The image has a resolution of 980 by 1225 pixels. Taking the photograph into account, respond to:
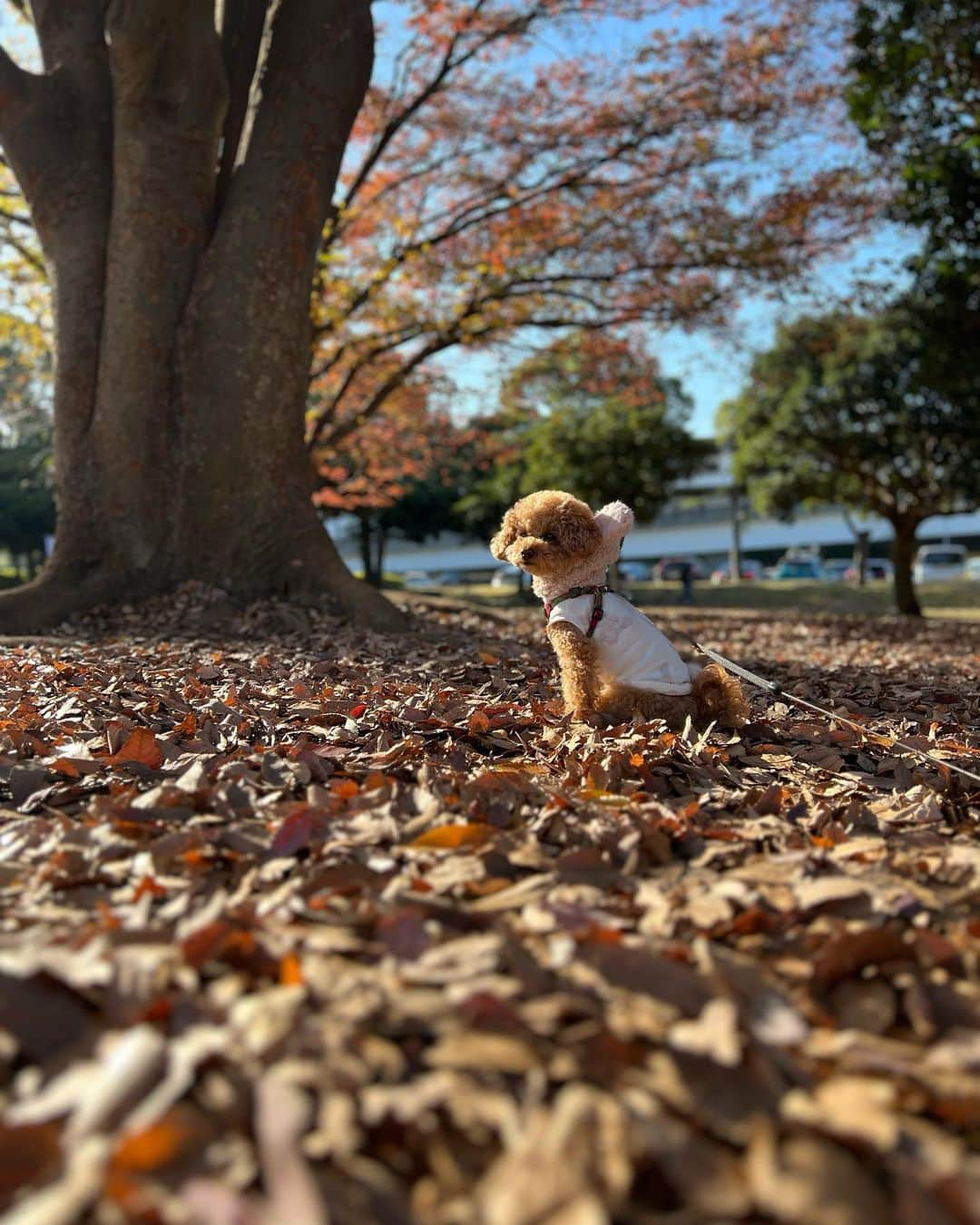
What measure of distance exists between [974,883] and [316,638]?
4222 mm

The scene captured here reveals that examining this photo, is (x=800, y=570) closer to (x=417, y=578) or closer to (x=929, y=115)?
(x=417, y=578)

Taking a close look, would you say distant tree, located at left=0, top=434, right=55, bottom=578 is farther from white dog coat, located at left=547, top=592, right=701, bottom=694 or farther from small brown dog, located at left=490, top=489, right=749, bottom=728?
white dog coat, located at left=547, top=592, right=701, bottom=694

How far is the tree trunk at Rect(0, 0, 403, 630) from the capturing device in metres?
6.18

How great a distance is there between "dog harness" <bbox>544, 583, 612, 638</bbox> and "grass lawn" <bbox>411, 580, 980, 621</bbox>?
1441cm

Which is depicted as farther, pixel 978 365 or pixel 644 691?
pixel 978 365

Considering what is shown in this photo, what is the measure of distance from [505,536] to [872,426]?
17661mm

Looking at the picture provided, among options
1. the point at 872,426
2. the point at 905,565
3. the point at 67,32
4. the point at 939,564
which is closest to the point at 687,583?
the point at 905,565

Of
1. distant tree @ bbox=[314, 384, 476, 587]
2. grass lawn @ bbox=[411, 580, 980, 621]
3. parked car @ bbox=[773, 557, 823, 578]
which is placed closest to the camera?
distant tree @ bbox=[314, 384, 476, 587]

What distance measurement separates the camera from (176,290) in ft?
20.9

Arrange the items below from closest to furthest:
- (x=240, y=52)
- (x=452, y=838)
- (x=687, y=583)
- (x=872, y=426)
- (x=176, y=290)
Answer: (x=452, y=838)
(x=176, y=290)
(x=240, y=52)
(x=872, y=426)
(x=687, y=583)

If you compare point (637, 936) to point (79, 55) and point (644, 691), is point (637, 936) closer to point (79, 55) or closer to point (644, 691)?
point (644, 691)

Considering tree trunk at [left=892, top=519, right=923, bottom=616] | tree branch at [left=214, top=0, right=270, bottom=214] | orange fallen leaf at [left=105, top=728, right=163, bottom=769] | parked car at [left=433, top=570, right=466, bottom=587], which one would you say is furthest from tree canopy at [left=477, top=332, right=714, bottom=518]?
parked car at [left=433, top=570, right=466, bottom=587]

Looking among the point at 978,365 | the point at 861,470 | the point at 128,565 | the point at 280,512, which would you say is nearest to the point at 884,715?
the point at 280,512

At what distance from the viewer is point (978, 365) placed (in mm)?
11250
